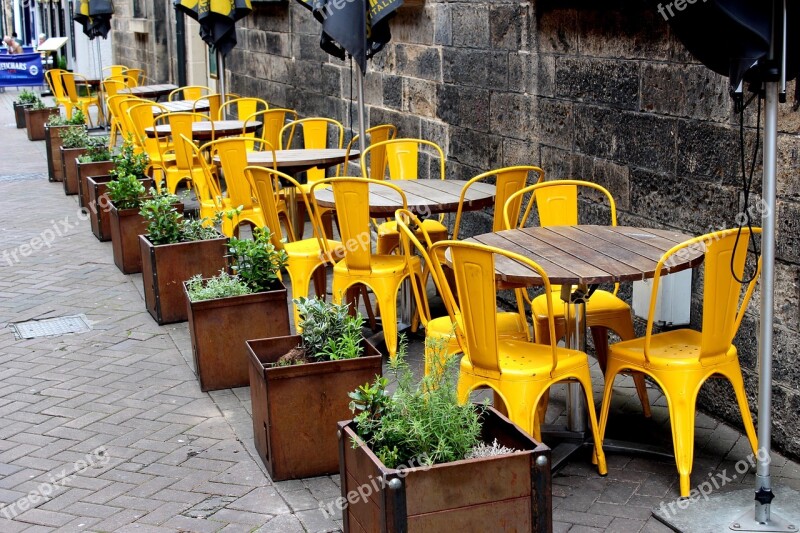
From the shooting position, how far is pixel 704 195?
4785 millimetres

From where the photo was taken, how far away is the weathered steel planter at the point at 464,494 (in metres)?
3.05

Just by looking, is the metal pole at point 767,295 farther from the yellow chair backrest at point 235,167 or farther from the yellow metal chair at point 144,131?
the yellow metal chair at point 144,131

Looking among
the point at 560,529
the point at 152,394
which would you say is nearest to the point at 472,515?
the point at 560,529

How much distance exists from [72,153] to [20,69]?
1567 cm

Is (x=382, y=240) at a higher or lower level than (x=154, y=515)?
higher

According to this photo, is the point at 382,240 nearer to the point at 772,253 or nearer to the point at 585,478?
the point at 585,478

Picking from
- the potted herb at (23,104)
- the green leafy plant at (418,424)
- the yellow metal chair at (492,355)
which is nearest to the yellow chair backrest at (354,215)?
the yellow metal chair at (492,355)

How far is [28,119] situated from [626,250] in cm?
1383

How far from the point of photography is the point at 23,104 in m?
17.1

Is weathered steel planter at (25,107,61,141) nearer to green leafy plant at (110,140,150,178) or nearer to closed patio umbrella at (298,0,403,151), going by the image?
green leafy plant at (110,140,150,178)

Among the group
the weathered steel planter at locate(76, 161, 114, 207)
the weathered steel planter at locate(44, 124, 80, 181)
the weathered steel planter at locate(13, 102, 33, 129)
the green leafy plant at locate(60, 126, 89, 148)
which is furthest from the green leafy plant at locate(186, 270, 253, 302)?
the weathered steel planter at locate(13, 102, 33, 129)

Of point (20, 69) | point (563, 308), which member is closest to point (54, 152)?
point (563, 308)

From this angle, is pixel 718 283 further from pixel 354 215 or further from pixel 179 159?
pixel 179 159

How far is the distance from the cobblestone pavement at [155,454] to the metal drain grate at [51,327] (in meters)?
0.07
